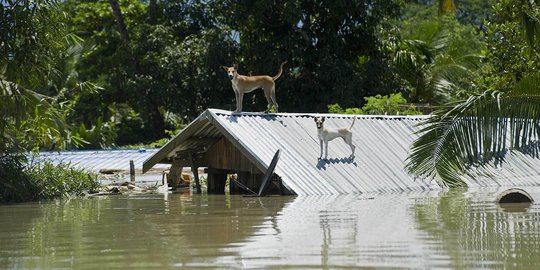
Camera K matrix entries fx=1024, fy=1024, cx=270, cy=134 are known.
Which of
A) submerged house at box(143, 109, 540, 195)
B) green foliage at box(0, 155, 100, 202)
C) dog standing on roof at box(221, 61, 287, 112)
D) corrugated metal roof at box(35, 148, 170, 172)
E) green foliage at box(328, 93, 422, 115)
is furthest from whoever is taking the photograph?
green foliage at box(328, 93, 422, 115)

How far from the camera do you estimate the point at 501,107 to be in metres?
13.4

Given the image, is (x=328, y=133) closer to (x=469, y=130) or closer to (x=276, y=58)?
(x=469, y=130)

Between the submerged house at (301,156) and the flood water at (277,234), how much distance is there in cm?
132

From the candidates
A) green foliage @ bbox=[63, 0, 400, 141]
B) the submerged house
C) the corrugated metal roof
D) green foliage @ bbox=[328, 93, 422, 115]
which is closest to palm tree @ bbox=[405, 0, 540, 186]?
the submerged house

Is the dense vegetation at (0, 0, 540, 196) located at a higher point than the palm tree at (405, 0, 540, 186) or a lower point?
higher

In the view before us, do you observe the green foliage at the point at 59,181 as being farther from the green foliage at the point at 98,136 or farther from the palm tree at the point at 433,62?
the palm tree at the point at 433,62

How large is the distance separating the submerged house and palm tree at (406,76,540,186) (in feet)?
23.2

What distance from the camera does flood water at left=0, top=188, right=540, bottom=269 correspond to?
1057cm

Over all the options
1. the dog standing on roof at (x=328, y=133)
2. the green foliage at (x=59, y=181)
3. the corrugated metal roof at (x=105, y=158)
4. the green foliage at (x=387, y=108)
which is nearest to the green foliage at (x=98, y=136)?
the corrugated metal roof at (x=105, y=158)

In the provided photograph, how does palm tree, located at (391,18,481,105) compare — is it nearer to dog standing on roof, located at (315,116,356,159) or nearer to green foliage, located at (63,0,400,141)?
green foliage, located at (63,0,400,141)

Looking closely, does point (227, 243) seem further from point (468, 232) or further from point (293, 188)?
point (293, 188)

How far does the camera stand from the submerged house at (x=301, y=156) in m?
21.2

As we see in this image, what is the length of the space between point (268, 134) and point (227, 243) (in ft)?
32.3

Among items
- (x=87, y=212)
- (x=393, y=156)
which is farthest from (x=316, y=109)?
(x=87, y=212)
